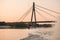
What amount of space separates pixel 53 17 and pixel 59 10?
0.62 ft

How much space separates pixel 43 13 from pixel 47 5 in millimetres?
184

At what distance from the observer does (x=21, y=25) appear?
2375mm

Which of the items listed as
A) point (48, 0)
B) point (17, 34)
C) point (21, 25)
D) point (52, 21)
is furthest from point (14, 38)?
point (48, 0)

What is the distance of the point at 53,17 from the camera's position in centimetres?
244

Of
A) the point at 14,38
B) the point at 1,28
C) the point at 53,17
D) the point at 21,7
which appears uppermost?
the point at 21,7

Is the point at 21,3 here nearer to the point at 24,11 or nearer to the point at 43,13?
the point at 24,11

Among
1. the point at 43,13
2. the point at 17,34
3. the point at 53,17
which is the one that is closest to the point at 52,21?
the point at 53,17

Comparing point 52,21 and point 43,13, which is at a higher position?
point 43,13

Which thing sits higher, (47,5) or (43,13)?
(47,5)

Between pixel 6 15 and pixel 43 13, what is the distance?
76 cm

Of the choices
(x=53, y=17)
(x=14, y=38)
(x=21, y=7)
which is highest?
(x=21, y=7)

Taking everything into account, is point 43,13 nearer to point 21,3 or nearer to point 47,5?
point 47,5

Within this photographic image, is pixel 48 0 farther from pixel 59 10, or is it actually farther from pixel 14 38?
pixel 14 38

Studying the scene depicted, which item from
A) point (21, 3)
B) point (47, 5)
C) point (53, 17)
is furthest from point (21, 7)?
point (53, 17)
